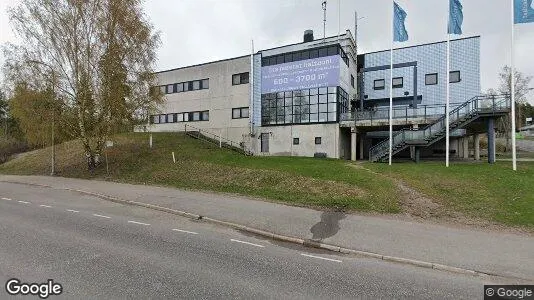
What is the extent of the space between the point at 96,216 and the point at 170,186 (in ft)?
20.4

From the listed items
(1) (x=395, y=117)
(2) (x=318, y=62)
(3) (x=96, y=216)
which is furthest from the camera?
(2) (x=318, y=62)

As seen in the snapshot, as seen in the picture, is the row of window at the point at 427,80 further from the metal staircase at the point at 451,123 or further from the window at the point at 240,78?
the window at the point at 240,78

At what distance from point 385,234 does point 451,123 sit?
56.1 ft

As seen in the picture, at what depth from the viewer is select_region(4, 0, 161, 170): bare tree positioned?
68.3 ft

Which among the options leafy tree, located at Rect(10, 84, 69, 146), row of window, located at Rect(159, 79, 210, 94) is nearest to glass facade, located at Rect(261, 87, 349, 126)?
row of window, located at Rect(159, 79, 210, 94)

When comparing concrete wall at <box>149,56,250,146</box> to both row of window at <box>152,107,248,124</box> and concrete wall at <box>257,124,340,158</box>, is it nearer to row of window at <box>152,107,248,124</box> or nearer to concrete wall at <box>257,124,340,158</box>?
row of window at <box>152,107,248,124</box>

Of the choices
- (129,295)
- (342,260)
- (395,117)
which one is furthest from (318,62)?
(129,295)

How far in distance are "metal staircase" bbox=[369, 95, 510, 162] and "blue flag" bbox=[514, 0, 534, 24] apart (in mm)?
5178

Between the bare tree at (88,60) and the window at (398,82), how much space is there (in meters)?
23.9

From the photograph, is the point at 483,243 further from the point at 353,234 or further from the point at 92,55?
the point at 92,55

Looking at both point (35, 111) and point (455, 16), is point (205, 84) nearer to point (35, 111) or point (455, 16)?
point (35, 111)

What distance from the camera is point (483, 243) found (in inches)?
316

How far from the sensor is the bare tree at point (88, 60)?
2081 centimetres

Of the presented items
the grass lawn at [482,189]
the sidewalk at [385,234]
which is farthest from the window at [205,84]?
the sidewalk at [385,234]
